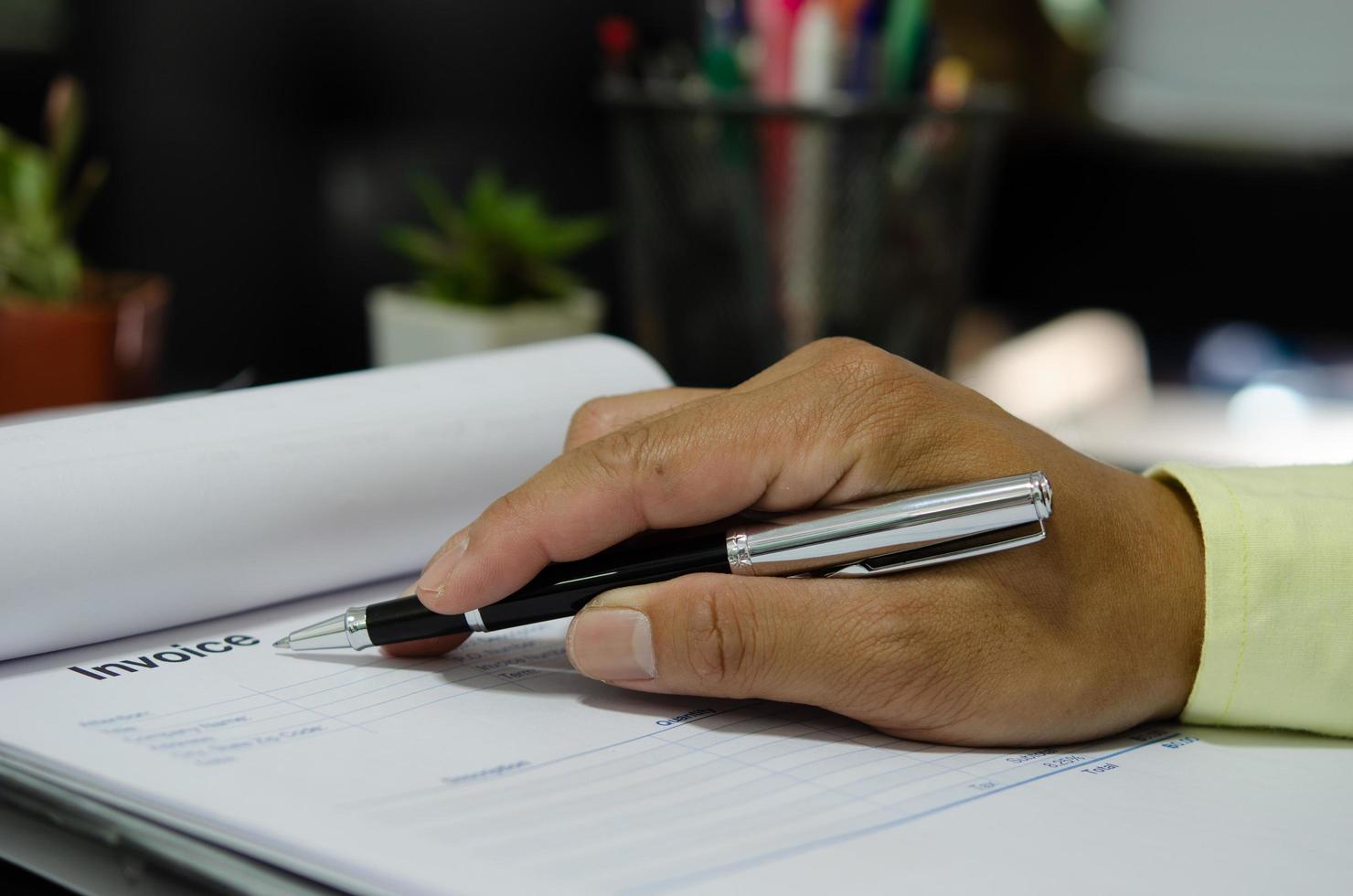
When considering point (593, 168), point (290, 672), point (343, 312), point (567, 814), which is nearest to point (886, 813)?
point (567, 814)

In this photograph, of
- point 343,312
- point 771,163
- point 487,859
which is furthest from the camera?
point 343,312

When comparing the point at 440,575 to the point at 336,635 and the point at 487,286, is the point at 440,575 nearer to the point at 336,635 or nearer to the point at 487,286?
the point at 336,635

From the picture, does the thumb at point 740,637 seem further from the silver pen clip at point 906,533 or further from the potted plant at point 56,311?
the potted plant at point 56,311

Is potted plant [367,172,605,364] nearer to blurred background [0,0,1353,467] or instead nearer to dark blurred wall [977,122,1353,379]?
blurred background [0,0,1353,467]

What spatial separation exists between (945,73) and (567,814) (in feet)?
2.17

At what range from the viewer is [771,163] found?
2.50 feet

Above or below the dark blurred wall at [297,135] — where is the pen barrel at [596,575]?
below

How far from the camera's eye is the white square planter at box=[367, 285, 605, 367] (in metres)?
0.74

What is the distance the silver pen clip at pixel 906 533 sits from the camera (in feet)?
1.19

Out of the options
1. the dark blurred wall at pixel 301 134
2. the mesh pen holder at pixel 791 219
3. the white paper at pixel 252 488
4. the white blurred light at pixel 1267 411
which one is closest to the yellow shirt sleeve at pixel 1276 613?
the white paper at pixel 252 488

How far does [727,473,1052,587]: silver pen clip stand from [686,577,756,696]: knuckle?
15 millimetres

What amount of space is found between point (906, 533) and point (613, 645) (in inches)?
3.4

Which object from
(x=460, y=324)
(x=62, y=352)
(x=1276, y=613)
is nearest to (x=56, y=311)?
(x=62, y=352)

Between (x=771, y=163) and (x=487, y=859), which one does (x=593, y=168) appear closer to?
(x=771, y=163)
